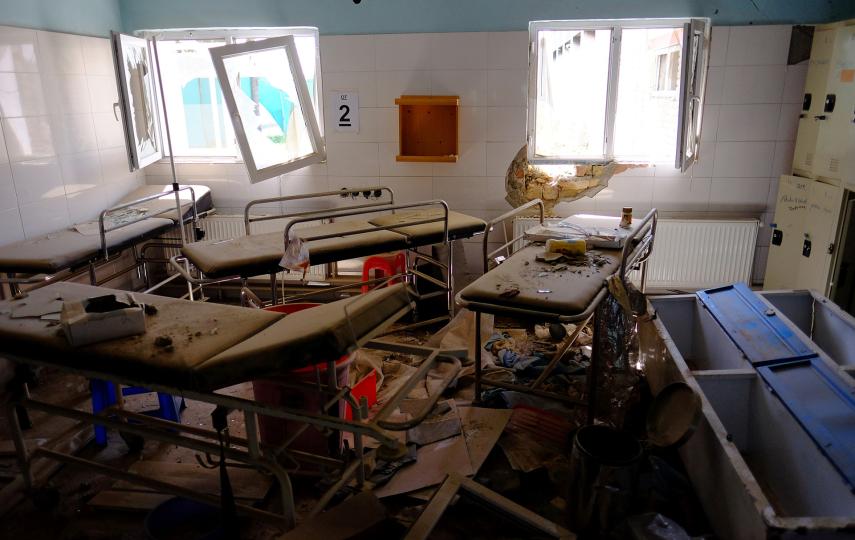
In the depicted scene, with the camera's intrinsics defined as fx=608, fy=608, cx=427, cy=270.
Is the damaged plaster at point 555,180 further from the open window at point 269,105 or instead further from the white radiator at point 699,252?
the open window at point 269,105

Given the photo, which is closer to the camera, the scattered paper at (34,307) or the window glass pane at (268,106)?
the scattered paper at (34,307)

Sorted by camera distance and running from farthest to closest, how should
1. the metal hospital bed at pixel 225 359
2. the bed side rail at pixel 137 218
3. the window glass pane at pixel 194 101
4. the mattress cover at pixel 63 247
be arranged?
the window glass pane at pixel 194 101 < the bed side rail at pixel 137 218 < the mattress cover at pixel 63 247 < the metal hospital bed at pixel 225 359

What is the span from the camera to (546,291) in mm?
2713

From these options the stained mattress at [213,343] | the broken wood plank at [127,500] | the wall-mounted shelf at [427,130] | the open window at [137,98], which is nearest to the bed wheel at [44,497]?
the broken wood plank at [127,500]

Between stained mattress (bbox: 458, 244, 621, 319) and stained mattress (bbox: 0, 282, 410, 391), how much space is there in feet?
1.62

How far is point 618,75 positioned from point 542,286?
8.34ft

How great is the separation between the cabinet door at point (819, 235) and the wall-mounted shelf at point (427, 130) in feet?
8.18

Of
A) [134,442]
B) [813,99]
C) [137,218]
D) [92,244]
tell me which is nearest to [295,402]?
[134,442]

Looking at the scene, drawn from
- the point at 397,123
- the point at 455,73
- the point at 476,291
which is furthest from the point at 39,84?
the point at 476,291

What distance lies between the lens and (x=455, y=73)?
4664 mm

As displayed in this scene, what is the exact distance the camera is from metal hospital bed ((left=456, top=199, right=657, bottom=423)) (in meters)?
2.59

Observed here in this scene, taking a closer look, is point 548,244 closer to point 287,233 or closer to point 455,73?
point 287,233

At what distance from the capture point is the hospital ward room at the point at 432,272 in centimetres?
223

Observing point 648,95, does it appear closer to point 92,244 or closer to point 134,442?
point 92,244
